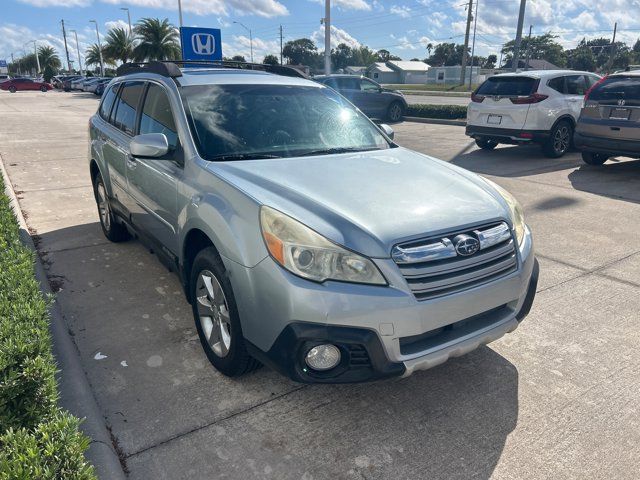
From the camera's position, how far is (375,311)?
229 centimetres

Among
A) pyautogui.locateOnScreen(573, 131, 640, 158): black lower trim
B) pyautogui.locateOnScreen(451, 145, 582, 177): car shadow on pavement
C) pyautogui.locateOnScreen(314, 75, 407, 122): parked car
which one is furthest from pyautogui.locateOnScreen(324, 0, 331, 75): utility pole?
pyautogui.locateOnScreen(573, 131, 640, 158): black lower trim

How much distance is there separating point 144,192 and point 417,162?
2072 mm

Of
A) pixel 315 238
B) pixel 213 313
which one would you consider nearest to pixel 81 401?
pixel 213 313

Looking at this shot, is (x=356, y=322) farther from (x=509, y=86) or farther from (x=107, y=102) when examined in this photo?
(x=509, y=86)

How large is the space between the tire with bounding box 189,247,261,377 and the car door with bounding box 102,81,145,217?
5.58 ft

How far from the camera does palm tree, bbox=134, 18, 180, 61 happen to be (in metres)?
42.2

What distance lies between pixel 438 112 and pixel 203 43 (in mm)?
10338

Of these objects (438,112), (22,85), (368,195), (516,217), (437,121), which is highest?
(368,195)

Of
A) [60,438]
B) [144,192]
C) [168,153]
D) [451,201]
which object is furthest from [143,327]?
[451,201]


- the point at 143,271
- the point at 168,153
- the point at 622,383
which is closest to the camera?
the point at 622,383

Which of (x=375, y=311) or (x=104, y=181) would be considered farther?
(x=104, y=181)

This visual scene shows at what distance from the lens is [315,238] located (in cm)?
237

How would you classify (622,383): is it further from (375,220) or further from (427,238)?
(375,220)

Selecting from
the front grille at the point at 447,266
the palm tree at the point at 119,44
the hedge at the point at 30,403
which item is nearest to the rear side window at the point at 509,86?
the front grille at the point at 447,266
